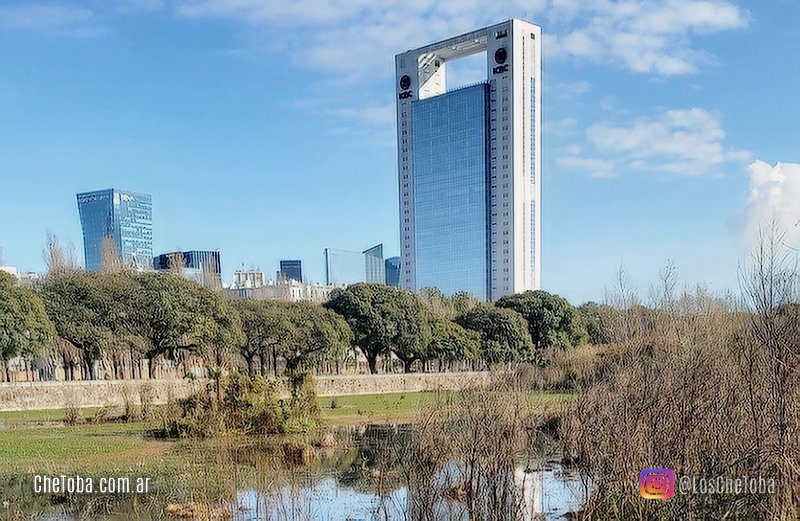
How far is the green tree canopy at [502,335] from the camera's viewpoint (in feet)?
99.4

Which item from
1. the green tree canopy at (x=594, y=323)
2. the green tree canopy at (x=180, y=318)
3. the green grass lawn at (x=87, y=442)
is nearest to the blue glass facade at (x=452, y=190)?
the green tree canopy at (x=594, y=323)

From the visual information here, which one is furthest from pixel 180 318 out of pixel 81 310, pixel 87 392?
pixel 87 392

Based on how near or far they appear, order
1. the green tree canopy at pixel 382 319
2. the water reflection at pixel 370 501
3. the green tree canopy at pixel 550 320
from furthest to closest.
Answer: the green tree canopy at pixel 550 320 < the green tree canopy at pixel 382 319 < the water reflection at pixel 370 501

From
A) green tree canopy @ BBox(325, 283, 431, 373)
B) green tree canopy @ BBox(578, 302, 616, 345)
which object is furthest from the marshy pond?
green tree canopy @ BBox(578, 302, 616, 345)

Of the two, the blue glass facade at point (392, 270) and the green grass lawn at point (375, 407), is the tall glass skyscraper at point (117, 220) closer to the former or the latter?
the blue glass facade at point (392, 270)

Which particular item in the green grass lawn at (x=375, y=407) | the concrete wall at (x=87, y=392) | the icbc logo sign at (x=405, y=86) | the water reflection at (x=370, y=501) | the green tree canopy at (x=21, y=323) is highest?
the icbc logo sign at (x=405, y=86)

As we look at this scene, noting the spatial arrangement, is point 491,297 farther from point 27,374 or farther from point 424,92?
point 27,374

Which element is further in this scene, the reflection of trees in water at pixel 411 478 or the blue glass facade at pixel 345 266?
the blue glass facade at pixel 345 266

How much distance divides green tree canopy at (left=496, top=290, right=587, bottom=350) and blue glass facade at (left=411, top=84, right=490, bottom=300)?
37636 mm

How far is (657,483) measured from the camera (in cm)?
621

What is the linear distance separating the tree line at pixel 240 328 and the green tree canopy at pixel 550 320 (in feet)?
0.16

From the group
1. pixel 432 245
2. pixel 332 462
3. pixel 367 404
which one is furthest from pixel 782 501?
pixel 432 245

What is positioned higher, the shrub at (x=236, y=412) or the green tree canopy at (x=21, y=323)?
the green tree canopy at (x=21, y=323)

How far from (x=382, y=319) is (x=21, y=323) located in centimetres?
1276
